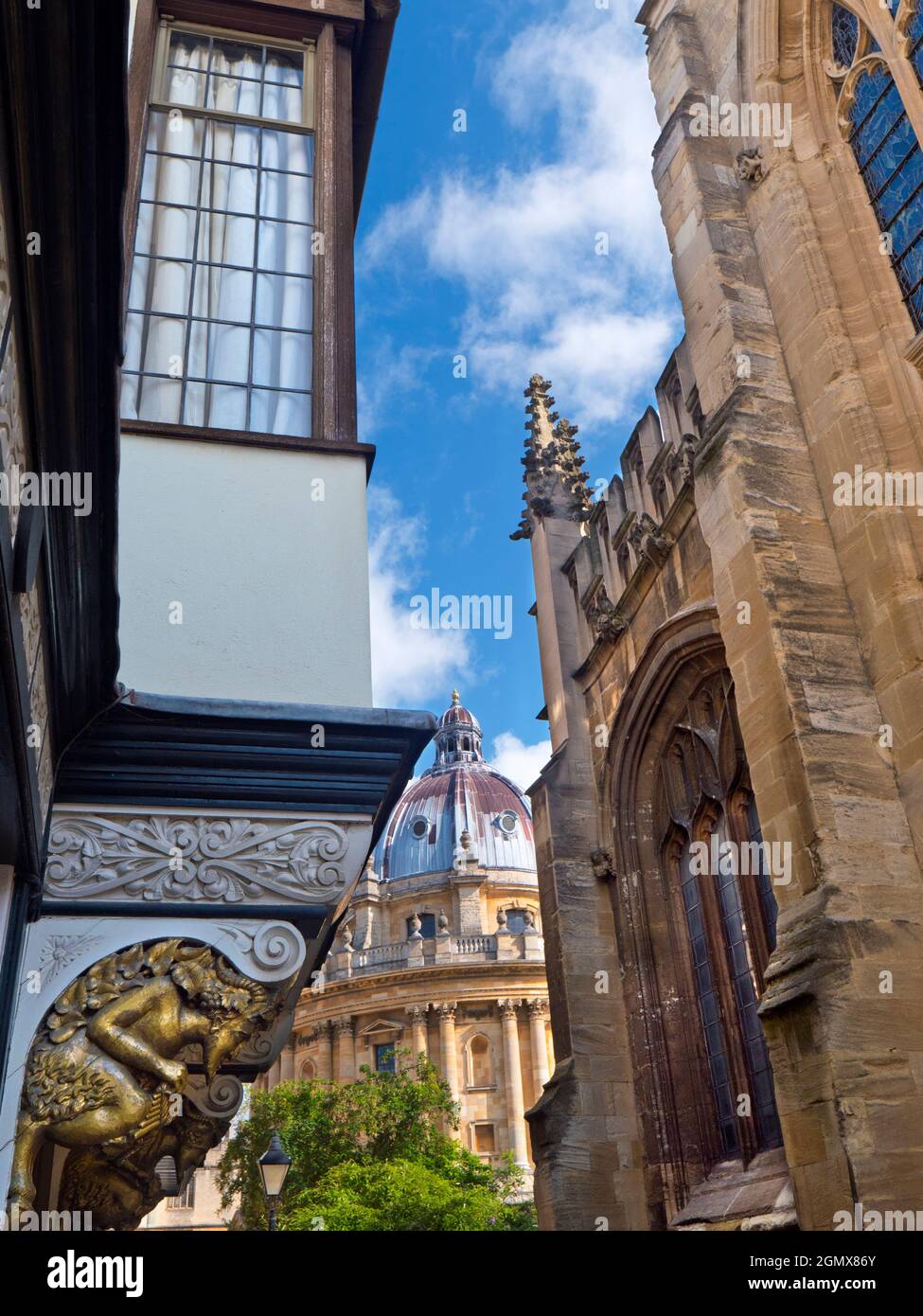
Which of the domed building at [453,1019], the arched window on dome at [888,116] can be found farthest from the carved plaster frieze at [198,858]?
the domed building at [453,1019]

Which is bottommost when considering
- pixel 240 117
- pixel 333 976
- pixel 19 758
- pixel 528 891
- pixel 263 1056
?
pixel 263 1056

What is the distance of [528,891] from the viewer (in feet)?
243

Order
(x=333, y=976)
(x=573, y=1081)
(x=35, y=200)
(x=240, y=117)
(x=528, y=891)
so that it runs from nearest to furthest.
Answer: (x=35, y=200) → (x=240, y=117) → (x=573, y=1081) → (x=333, y=976) → (x=528, y=891)

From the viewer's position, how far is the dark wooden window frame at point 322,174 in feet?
18.5

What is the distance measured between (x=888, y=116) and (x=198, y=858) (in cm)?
957

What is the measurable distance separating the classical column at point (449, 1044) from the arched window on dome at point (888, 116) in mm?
52836

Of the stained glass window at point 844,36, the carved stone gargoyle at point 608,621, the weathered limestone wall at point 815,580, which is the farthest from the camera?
the carved stone gargoyle at point 608,621

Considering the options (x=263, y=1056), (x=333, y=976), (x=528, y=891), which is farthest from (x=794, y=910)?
(x=528, y=891)

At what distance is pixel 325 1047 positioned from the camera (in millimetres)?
59406

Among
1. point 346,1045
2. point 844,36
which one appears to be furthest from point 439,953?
point 844,36

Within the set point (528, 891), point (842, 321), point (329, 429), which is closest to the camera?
point (329, 429)

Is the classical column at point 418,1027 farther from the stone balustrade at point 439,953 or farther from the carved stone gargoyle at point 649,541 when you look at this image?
the carved stone gargoyle at point 649,541
